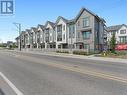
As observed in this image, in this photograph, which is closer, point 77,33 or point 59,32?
point 77,33

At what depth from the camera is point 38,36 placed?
86562 millimetres

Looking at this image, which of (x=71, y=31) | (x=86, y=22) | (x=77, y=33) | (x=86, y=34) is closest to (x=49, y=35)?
(x=71, y=31)

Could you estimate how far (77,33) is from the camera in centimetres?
5944

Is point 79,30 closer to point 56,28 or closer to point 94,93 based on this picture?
point 56,28

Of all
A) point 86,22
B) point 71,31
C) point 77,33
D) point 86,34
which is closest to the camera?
point 86,22

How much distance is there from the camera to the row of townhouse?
54281 mm

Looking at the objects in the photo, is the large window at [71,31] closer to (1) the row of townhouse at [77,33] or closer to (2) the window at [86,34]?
(1) the row of townhouse at [77,33]

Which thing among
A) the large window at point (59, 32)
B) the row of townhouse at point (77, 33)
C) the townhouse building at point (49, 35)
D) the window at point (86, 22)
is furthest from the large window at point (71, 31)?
the townhouse building at point (49, 35)

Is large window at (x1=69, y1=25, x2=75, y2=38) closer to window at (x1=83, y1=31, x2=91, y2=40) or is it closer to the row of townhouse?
the row of townhouse

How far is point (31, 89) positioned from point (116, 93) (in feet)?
10.6

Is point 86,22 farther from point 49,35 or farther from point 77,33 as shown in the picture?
point 49,35

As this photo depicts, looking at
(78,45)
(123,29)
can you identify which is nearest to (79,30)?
(78,45)

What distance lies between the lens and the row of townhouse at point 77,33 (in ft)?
178

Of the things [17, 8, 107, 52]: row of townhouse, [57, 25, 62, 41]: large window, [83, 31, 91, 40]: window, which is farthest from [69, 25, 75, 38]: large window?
[57, 25, 62, 41]: large window
